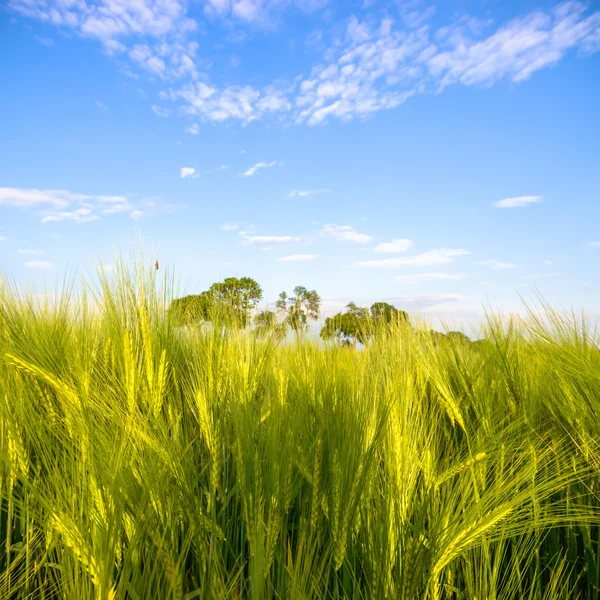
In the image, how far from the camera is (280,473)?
3.08ft

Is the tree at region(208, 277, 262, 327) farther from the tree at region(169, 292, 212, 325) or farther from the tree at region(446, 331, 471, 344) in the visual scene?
the tree at region(446, 331, 471, 344)

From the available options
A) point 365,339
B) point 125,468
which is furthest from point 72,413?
point 365,339

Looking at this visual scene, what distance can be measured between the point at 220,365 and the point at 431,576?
35.4 inches

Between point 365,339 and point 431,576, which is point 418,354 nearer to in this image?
point 365,339

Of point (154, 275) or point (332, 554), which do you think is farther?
point (154, 275)

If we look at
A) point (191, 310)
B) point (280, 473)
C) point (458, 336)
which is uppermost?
point (191, 310)

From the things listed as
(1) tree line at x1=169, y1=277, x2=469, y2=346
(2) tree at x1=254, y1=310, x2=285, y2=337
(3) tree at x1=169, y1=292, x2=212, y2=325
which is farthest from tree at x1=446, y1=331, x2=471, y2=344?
(3) tree at x1=169, y1=292, x2=212, y2=325

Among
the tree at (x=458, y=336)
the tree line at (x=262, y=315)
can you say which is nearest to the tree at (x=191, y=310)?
the tree line at (x=262, y=315)

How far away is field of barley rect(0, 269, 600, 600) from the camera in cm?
84

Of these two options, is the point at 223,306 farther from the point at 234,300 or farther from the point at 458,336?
the point at 458,336

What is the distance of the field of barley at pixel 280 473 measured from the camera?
84 cm

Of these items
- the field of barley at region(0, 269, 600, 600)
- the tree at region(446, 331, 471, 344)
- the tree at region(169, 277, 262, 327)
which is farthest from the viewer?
the tree at region(446, 331, 471, 344)

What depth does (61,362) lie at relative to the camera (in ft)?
5.31

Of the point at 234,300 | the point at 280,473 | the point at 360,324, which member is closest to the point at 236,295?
the point at 234,300
